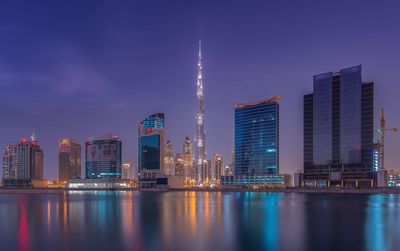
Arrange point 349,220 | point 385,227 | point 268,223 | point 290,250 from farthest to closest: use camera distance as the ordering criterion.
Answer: point 349,220
point 268,223
point 385,227
point 290,250

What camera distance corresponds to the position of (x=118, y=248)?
43.2 m

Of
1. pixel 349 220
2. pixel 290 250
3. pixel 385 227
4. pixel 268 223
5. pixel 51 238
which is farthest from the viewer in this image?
pixel 349 220

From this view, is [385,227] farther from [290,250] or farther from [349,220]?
[290,250]

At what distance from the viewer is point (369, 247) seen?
141 feet

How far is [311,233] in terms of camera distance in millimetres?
52156

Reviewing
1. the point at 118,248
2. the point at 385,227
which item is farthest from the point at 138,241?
the point at 385,227

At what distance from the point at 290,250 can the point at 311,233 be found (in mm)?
11507

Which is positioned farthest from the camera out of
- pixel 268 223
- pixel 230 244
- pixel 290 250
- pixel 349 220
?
pixel 349 220

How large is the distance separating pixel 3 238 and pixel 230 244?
1008 inches

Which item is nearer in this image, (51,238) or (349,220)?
(51,238)

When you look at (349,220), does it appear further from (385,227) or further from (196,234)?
(196,234)

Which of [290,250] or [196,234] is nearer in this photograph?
[290,250]

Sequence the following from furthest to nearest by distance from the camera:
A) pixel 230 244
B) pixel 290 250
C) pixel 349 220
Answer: pixel 349 220 → pixel 230 244 → pixel 290 250

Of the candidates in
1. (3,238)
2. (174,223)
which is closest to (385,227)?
(174,223)
